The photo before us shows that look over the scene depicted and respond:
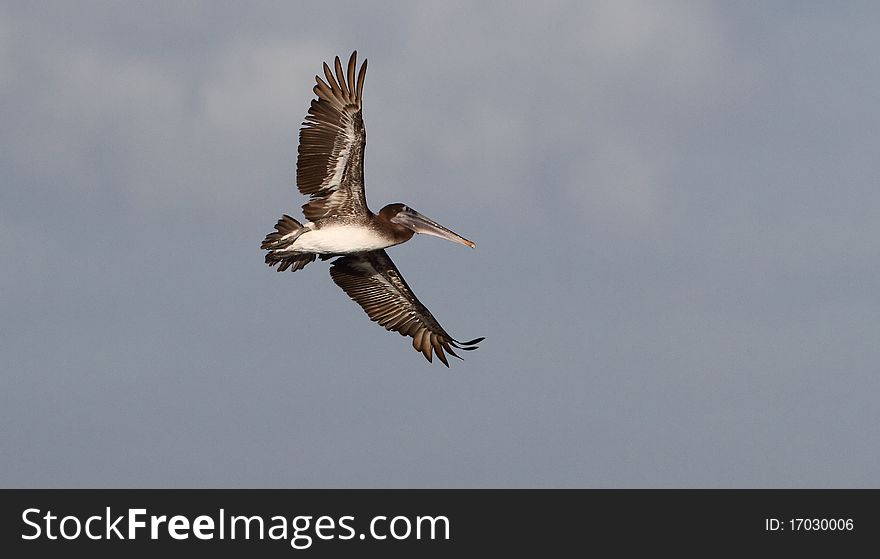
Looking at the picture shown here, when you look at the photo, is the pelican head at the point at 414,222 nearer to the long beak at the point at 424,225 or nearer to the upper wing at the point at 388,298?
the long beak at the point at 424,225

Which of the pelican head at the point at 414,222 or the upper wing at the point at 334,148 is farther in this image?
the pelican head at the point at 414,222

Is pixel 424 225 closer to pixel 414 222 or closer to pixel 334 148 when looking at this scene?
pixel 414 222

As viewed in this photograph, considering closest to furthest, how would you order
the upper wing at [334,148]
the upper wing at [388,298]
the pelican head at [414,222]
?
the upper wing at [334,148] → the pelican head at [414,222] → the upper wing at [388,298]

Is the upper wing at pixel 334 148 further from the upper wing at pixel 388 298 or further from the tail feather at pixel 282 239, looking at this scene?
the upper wing at pixel 388 298

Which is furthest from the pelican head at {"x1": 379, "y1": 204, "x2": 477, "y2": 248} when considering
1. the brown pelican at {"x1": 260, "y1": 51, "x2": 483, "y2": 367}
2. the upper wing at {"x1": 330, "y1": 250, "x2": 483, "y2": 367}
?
the upper wing at {"x1": 330, "y1": 250, "x2": 483, "y2": 367}

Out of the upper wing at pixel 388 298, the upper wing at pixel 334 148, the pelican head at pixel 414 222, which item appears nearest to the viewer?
the upper wing at pixel 334 148

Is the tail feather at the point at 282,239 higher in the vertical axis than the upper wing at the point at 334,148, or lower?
lower

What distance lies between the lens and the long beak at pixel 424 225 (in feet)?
97.9

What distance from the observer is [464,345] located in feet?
102

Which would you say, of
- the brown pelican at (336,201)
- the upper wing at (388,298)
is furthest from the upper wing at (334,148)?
the upper wing at (388,298)

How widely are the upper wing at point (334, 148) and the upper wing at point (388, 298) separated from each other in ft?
9.49

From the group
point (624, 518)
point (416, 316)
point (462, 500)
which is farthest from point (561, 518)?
point (416, 316)

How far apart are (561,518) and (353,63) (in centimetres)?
11458

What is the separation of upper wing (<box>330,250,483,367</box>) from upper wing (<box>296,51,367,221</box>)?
2892 millimetres
